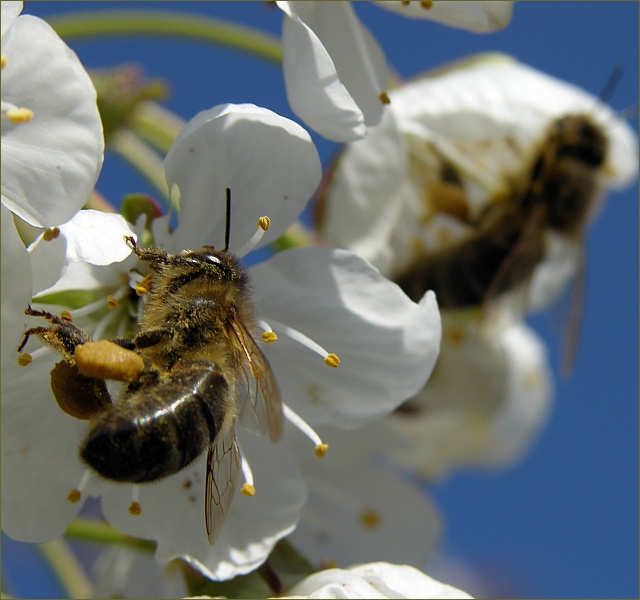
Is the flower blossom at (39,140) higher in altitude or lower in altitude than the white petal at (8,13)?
lower

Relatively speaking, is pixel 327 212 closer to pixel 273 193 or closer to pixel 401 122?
Result: pixel 401 122

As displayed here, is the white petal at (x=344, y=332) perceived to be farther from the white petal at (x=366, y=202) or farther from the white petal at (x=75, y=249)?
the white petal at (x=366, y=202)

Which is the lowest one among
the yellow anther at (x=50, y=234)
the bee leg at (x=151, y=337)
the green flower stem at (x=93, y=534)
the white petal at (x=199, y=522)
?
the green flower stem at (x=93, y=534)

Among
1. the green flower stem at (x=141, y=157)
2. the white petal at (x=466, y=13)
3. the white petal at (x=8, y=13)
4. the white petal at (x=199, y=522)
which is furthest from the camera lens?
the green flower stem at (x=141, y=157)

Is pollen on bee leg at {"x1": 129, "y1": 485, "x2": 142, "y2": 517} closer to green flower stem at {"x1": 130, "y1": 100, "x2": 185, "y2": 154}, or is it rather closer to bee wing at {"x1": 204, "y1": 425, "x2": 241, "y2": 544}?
bee wing at {"x1": 204, "y1": 425, "x2": 241, "y2": 544}

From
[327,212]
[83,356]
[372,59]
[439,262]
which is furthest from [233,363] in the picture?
[439,262]

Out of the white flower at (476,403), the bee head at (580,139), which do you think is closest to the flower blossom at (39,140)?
the white flower at (476,403)
